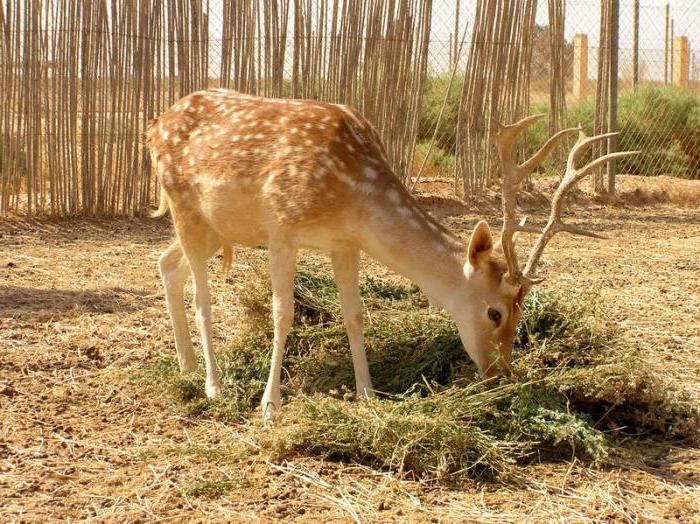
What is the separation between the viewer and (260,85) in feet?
32.3

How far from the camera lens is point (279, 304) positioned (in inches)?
182

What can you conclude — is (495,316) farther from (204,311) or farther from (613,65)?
(613,65)

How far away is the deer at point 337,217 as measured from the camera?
4398mm

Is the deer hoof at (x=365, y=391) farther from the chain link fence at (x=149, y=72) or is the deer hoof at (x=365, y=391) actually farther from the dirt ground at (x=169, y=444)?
the chain link fence at (x=149, y=72)

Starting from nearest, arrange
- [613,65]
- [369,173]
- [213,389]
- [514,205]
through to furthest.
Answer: [514,205] < [369,173] < [213,389] < [613,65]

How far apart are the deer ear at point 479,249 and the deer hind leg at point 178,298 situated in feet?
5.52

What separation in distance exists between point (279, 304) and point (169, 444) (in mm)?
874

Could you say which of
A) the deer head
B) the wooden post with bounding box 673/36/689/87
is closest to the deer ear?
the deer head

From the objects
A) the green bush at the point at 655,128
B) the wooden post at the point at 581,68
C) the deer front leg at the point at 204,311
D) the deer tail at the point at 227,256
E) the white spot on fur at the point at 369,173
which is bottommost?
the deer front leg at the point at 204,311

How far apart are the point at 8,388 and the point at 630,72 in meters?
14.4

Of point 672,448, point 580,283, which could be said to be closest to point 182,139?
point 672,448

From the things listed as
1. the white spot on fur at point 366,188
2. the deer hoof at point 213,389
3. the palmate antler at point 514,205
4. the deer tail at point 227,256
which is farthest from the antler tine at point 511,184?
the deer tail at point 227,256

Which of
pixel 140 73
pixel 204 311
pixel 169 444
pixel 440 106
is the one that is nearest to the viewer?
pixel 169 444

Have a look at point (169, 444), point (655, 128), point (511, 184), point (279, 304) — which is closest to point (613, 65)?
point (655, 128)
